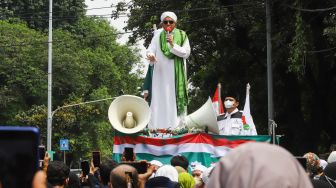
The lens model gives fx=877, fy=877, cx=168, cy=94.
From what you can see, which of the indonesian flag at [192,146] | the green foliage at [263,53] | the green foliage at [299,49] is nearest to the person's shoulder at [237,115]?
→ the indonesian flag at [192,146]

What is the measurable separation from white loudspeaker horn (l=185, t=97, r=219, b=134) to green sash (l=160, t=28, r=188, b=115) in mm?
468

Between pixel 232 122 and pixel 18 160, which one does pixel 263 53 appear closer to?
pixel 232 122

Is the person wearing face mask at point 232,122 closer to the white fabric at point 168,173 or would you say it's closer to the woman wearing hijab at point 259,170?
the white fabric at point 168,173

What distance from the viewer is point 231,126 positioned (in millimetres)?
15258

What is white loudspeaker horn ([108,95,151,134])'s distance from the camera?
1488 cm

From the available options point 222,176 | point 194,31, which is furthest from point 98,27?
point 222,176

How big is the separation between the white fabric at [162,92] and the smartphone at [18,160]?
12.4 metres

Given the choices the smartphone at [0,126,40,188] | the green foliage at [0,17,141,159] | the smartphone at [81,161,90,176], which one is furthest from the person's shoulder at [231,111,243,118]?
the green foliage at [0,17,141,159]

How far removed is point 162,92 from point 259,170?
13013 millimetres

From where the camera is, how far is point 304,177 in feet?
9.49

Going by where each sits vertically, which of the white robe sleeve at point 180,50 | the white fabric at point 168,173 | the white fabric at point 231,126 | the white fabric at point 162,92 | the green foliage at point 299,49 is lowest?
the white fabric at point 168,173

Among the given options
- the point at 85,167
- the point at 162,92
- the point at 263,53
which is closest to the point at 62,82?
the point at 263,53

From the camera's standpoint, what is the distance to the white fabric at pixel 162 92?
15.7 meters

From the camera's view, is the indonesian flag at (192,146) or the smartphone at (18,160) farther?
the indonesian flag at (192,146)
